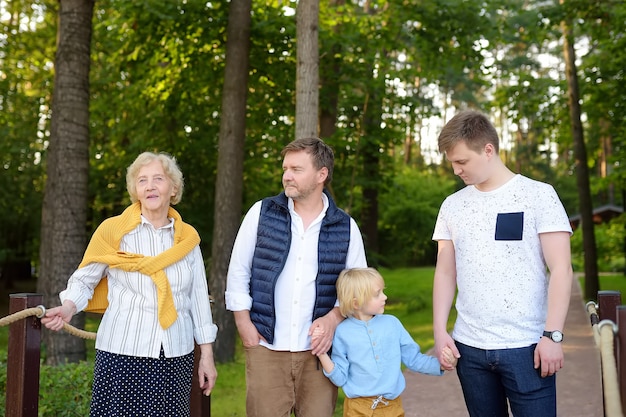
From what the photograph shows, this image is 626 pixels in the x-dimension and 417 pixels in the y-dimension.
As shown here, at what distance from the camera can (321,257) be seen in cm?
350

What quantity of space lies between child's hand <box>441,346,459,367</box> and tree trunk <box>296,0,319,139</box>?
379cm

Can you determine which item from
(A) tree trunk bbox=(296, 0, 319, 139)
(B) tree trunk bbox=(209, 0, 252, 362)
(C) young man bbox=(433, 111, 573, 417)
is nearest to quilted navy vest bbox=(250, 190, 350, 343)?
(C) young man bbox=(433, 111, 573, 417)

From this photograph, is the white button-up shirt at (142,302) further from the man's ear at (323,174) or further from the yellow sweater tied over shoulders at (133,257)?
the man's ear at (323,174)

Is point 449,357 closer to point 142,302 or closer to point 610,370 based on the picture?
point 610,370

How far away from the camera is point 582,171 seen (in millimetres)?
18375

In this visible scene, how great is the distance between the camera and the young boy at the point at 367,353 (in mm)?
3443

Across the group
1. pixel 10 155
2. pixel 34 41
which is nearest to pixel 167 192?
pixel 10 155

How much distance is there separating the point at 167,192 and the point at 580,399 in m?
5.45

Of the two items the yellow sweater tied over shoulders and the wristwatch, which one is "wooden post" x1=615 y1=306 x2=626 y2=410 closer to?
the wristwatch

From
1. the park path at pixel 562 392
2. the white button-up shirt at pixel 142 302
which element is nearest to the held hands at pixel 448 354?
the white button-up shirt at pixel 142 302

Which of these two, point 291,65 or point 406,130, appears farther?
point 406,130

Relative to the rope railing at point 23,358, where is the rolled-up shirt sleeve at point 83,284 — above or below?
above

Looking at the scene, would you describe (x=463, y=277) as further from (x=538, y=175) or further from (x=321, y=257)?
(x=538, y=175)

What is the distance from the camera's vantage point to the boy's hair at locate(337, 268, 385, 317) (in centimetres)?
341
